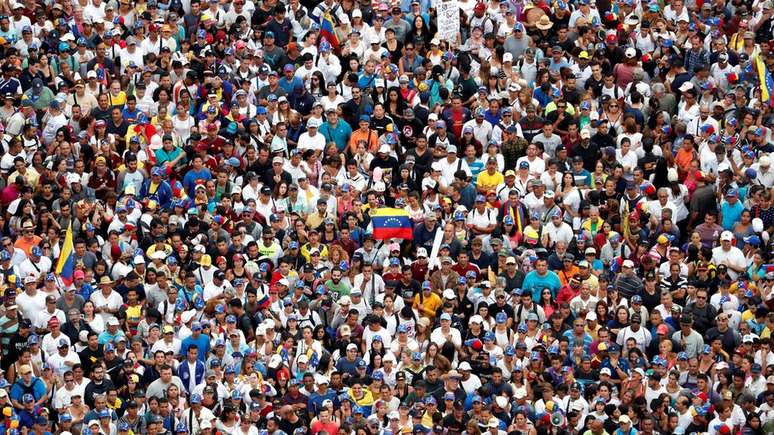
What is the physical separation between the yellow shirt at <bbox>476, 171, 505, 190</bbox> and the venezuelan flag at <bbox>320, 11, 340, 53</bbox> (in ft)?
14.7

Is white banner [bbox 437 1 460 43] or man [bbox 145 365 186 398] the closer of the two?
man [bbox 145 365 186 398]

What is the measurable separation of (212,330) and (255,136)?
478 cm

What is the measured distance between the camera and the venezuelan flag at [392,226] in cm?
3559

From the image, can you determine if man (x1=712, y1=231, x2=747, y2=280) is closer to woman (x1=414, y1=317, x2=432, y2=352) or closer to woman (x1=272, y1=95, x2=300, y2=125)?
→ woman (x1=414, y1=317, x2=432, y2=352)

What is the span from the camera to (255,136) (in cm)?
3741

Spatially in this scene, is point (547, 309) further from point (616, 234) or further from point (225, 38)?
point (225, 38)

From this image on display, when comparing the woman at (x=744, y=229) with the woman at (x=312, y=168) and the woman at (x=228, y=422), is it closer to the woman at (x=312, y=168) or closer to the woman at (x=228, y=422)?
the woman at (x=312, y=168)

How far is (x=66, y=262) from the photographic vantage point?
114ft

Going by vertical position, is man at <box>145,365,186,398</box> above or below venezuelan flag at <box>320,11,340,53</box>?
below

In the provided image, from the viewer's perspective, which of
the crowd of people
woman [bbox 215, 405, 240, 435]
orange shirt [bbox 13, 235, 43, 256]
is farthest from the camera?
orange shirt [bbox 13, 235, 43, 256]

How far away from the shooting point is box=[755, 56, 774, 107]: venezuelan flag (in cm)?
3844

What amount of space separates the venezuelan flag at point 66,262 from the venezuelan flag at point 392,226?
4.65m

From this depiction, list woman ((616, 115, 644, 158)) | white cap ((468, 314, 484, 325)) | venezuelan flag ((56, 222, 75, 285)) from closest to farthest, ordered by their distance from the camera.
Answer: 1. white cap ((468, 314, 484, 325))
2. venezuelan flag ((56, 222, 75, 285))
3. woman ((616, 115, 644, 158))

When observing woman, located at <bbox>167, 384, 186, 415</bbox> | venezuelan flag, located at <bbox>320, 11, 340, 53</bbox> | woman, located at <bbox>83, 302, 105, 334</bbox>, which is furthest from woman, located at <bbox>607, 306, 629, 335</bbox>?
venezuelan flag, located at <bbox>320, 11, 340, 53</bbox>
